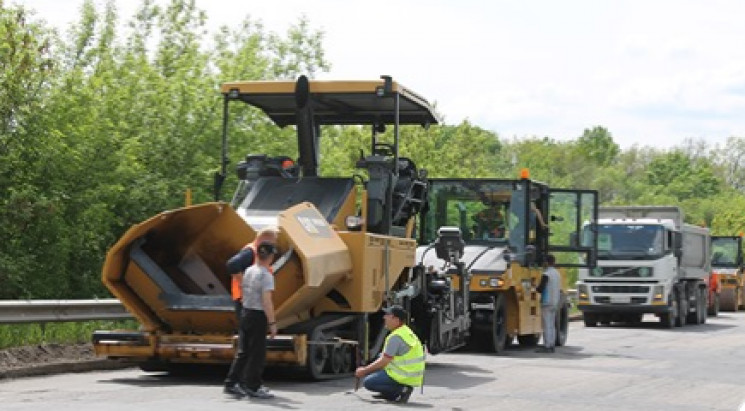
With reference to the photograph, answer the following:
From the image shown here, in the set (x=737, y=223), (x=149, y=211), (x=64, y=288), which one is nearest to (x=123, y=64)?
(x=149, y=211)

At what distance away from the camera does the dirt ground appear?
607 inches

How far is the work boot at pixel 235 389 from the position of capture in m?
13.4

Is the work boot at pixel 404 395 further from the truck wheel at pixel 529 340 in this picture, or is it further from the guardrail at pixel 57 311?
the truck wheel at pixel 529 340

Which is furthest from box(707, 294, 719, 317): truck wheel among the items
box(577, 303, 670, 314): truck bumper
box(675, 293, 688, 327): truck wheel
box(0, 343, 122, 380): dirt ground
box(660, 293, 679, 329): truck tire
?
box(0, 343, 122, 380): dirt ground

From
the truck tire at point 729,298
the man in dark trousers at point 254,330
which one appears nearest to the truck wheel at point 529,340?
the man in dark trousers at point 254,330

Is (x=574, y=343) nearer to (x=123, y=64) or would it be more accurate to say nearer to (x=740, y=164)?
(x=123, y=64)

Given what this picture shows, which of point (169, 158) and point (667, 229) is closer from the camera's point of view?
point (169, 158)

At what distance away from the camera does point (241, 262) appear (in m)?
13.7

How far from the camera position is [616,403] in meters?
14.4

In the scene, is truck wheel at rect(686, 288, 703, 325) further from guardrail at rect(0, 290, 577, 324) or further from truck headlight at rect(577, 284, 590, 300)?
guardrail at rect(0, 290, 577, 324)

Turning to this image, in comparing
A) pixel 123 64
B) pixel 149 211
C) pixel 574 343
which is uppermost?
pixel 123 64

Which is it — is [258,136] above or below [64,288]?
above

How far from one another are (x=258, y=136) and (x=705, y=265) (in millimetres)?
16518

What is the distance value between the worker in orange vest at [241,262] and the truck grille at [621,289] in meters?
20.6
